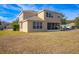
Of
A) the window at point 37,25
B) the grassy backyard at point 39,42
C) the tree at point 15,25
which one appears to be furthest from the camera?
the window at point 37,25

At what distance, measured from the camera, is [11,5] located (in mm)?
5355

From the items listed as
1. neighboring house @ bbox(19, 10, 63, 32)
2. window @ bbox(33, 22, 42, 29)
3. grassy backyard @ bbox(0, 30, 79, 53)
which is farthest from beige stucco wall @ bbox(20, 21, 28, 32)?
window @ bbox(33, 22, 42, 29)

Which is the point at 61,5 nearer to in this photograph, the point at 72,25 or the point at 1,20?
the point at 72,25

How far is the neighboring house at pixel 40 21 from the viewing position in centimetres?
551

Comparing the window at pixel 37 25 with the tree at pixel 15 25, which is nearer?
the tree at pixel 15 25

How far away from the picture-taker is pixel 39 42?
5.42 metres

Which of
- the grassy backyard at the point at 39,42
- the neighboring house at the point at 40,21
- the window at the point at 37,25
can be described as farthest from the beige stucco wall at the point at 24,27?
the window at the point at 37,25

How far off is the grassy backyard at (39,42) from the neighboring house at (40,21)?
149 mm

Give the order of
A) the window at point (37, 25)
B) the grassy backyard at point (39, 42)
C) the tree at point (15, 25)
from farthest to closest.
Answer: the window at point (37, 25) → the tree at point (15, 25) → the grassy backyard at point (39, 42)

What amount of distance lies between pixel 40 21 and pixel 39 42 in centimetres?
55

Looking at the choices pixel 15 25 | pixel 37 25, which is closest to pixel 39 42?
pixel 37 25

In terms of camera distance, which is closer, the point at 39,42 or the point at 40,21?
the point at 39,42

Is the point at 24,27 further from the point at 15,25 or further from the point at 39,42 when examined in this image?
the point at 39,42

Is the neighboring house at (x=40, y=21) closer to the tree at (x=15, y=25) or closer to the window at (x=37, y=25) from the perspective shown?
the window at (x=37, y=25)
